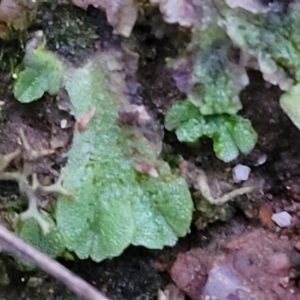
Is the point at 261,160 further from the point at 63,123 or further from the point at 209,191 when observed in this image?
the point at 63,123

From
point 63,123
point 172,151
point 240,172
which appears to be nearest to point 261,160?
point 240,172

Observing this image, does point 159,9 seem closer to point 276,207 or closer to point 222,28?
point 222,28

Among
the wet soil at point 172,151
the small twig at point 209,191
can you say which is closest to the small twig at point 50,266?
the wet soil at point 172,151

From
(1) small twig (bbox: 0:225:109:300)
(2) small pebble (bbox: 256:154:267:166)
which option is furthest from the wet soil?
(1) small twig (bbox: 0:225:109:300)

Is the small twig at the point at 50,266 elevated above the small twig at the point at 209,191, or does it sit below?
below

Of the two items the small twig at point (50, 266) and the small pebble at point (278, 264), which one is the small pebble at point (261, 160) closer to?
the small pebble at point (278, 264)

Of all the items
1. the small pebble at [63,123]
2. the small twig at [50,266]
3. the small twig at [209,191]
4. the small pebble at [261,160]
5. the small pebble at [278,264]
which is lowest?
the small twig at [50,266]

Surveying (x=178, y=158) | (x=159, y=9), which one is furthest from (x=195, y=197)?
(x=159, y=9)
